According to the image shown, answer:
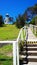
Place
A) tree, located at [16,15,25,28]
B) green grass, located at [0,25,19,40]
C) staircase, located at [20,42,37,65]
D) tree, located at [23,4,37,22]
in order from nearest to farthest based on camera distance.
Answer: staircase, located at [20,42,37,65] → green grass, located at [0,25,19,40] → tree, located at [16,15,25,28] → tree, located at [23,4,37,22]

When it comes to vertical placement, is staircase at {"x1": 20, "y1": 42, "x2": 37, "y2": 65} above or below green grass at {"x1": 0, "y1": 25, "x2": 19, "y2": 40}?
above

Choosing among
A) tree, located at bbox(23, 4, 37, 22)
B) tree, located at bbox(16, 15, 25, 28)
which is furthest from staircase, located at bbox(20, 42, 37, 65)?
tree, located at bbox(23, 4, 37, 22)

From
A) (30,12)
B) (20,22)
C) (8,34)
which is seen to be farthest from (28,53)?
(30,12)

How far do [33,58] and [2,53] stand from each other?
4.39ft

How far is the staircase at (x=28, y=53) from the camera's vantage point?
26.4ft

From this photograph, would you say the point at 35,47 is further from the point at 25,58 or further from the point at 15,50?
the point at 15,50

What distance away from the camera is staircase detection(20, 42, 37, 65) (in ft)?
26.4

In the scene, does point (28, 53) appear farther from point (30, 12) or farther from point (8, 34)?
point (30, 12)

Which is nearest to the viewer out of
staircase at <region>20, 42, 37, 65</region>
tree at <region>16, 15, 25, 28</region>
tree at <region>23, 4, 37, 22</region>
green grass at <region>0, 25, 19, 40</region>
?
staircase at <region>20, 42, 37, 65</region>

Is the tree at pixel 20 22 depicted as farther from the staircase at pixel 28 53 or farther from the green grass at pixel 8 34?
the staircase at pixel 28 53

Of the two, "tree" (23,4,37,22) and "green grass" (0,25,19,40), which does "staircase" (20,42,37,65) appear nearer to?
"green grass" (0,25,19,40)

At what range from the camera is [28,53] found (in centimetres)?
888

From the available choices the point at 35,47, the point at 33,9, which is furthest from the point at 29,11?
the point at 35,47

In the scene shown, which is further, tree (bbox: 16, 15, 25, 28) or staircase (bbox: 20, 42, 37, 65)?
tree (bbox: 16, 15, 25, 28)
